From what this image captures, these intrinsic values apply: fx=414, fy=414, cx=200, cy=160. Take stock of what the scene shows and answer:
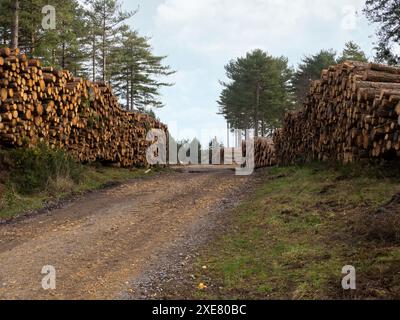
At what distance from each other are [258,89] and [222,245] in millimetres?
46626

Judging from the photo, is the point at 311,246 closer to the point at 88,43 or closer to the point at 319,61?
the point at 88,43

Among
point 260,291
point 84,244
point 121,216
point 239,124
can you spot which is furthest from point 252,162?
point 239,124

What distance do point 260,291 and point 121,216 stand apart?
5.05 meters

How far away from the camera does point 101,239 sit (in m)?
7.61

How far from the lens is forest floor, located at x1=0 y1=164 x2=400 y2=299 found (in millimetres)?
5164

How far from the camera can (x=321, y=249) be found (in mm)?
6141

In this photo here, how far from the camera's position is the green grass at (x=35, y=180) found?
1042 centimetres

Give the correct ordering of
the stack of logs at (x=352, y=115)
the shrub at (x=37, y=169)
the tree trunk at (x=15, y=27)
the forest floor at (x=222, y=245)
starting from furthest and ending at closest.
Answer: the tree trunk at (x=15, y=27) < the shrub at (x=37, y=169) < the stack of logs at (x=352, y=115) < the forest floor at (x=222, y=245)

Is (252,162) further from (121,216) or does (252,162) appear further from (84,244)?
(84,244)

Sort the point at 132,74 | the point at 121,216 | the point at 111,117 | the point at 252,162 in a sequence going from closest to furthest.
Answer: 1. the point at 121,216
2. the point at 111,117
3. the point at 252,162
4. the point at 132,74

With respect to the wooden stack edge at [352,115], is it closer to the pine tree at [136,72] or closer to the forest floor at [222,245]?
the forest floor at [222,245]

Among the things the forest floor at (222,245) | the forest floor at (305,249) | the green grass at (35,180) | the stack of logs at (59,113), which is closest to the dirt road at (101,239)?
the forest floor at (222,245)

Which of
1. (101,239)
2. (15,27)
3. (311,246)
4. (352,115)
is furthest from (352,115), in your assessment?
(15,27)

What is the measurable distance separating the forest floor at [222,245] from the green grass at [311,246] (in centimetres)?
2
